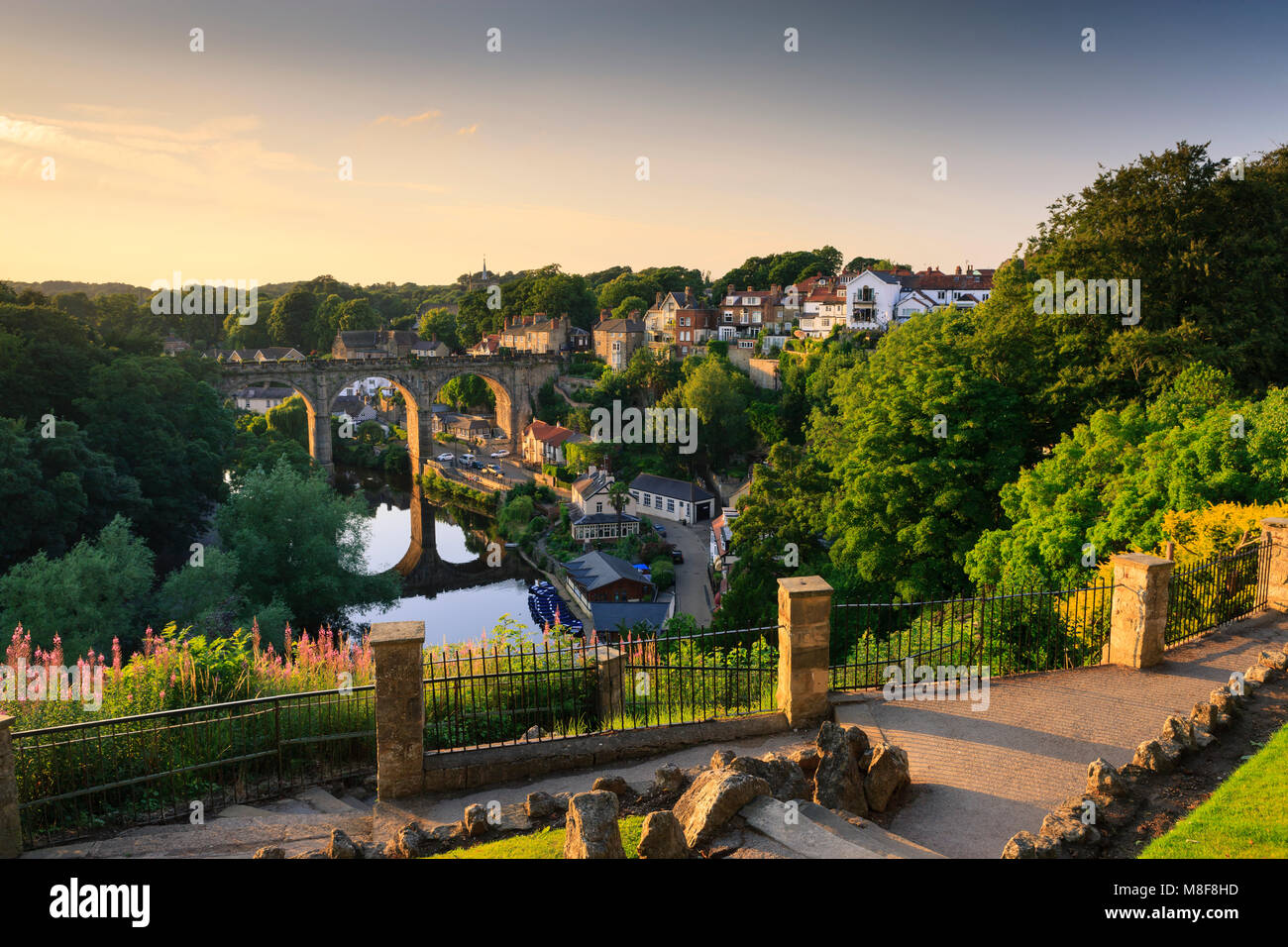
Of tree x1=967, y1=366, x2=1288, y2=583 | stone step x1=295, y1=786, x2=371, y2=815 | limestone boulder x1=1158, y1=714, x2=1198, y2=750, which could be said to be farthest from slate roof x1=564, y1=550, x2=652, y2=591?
limestone boulder x1=1158, y1=714, x2=1198, y2=750

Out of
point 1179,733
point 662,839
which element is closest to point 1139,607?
point 1179,733

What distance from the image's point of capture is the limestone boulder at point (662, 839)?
5.40 m

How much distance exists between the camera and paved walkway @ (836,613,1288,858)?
6.93m

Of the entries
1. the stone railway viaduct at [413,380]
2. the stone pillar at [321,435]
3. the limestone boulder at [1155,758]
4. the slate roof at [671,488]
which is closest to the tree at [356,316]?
the stone railway viaduct at [413,380]

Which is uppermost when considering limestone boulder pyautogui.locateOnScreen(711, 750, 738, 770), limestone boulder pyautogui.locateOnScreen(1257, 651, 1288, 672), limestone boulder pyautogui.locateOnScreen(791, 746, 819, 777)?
limestone boulder pyautogui.locateOnScreen(1257, 651, 1288, 672)

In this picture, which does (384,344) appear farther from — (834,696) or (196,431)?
(834,696)

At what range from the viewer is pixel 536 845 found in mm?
6172

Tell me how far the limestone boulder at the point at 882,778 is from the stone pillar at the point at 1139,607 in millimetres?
4479

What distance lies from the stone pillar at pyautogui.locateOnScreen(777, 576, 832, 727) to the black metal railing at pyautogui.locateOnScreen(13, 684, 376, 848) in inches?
163

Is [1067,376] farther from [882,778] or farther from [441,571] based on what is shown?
[441,571]

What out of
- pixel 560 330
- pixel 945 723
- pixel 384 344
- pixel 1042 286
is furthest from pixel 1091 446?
pixel 384 344

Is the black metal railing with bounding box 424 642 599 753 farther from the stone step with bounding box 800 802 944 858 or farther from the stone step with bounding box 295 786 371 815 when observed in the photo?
the stone step with bounding box 800 802 944 858

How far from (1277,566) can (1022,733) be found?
6.27 m
